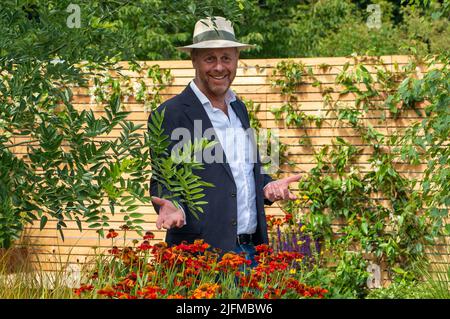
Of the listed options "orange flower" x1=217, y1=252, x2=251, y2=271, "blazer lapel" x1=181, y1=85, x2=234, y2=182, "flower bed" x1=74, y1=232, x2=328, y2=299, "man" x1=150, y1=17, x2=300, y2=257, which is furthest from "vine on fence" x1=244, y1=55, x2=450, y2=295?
"orange flower" x1=217, y1=252, x2=251, y2=271

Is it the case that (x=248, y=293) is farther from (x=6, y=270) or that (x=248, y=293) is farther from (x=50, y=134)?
(x=6, y=270)

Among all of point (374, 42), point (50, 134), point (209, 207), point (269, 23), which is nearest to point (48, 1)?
point (50, 134)

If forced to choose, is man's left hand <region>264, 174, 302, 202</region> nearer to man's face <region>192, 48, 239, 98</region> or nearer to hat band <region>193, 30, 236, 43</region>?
man's face <region>192, 48, 239, 98</region>

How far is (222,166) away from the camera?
4043mm

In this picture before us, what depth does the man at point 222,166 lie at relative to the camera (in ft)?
13.1

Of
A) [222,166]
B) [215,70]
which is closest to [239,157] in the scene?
[222,166]

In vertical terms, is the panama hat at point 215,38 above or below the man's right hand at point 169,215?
above

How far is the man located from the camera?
13.1 feet

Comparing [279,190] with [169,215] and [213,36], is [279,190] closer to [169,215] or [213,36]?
[169,215]

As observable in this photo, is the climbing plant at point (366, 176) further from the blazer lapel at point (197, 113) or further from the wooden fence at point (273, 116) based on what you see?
the blazer lapel at point (197, 113)

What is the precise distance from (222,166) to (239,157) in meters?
0.15

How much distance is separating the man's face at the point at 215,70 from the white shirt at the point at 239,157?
0.18ft

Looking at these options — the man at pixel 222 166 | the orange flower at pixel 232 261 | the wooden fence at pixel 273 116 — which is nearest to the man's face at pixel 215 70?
the man at pixel 222 166
